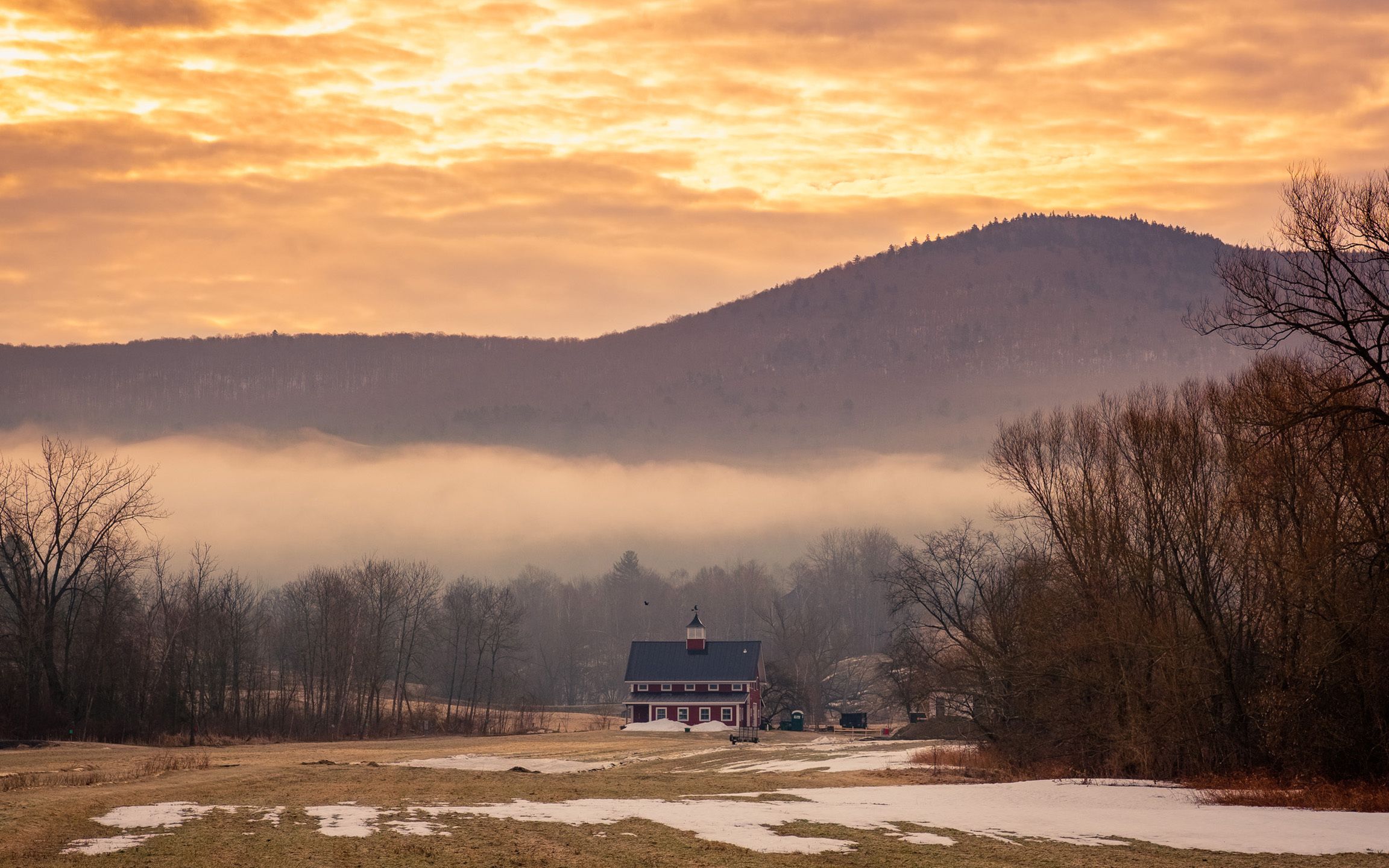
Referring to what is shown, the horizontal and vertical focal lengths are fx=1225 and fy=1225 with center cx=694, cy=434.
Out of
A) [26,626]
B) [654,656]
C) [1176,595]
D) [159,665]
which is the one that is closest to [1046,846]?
[1176,595]

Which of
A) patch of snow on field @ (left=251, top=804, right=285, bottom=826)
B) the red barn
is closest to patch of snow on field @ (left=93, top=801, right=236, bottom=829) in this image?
patch of snow on field @ (left=251, top=804, right=285, bottom=826)

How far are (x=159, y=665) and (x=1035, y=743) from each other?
207ft

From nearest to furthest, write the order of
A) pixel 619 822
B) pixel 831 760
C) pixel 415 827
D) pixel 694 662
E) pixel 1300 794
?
1. pixel 415 827
2. pixel 619 822
3. pixel 1300 794
4. pixel 831 760
5. pixel 694 662

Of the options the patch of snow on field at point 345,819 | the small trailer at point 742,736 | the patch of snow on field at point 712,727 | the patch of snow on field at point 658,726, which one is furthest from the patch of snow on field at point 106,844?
the patch of snow on field at point 712,727

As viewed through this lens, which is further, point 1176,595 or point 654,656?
point 654,656

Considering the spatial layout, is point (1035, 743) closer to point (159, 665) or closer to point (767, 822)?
point (767, 822)

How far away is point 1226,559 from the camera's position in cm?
3875

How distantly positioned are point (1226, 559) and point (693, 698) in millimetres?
79353

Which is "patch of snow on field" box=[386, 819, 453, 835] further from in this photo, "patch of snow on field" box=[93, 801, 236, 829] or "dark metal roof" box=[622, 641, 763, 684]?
"dark metal roof" box=[622, 641, 763, 684]

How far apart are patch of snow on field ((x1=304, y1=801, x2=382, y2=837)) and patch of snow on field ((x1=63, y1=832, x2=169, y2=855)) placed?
3.00 meters

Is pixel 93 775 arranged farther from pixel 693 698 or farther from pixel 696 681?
pixel 696 681

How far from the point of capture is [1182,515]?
41.8 meters

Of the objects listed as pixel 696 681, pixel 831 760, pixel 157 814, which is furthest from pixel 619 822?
pixel 696 681

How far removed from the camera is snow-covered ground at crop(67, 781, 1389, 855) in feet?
77.0
